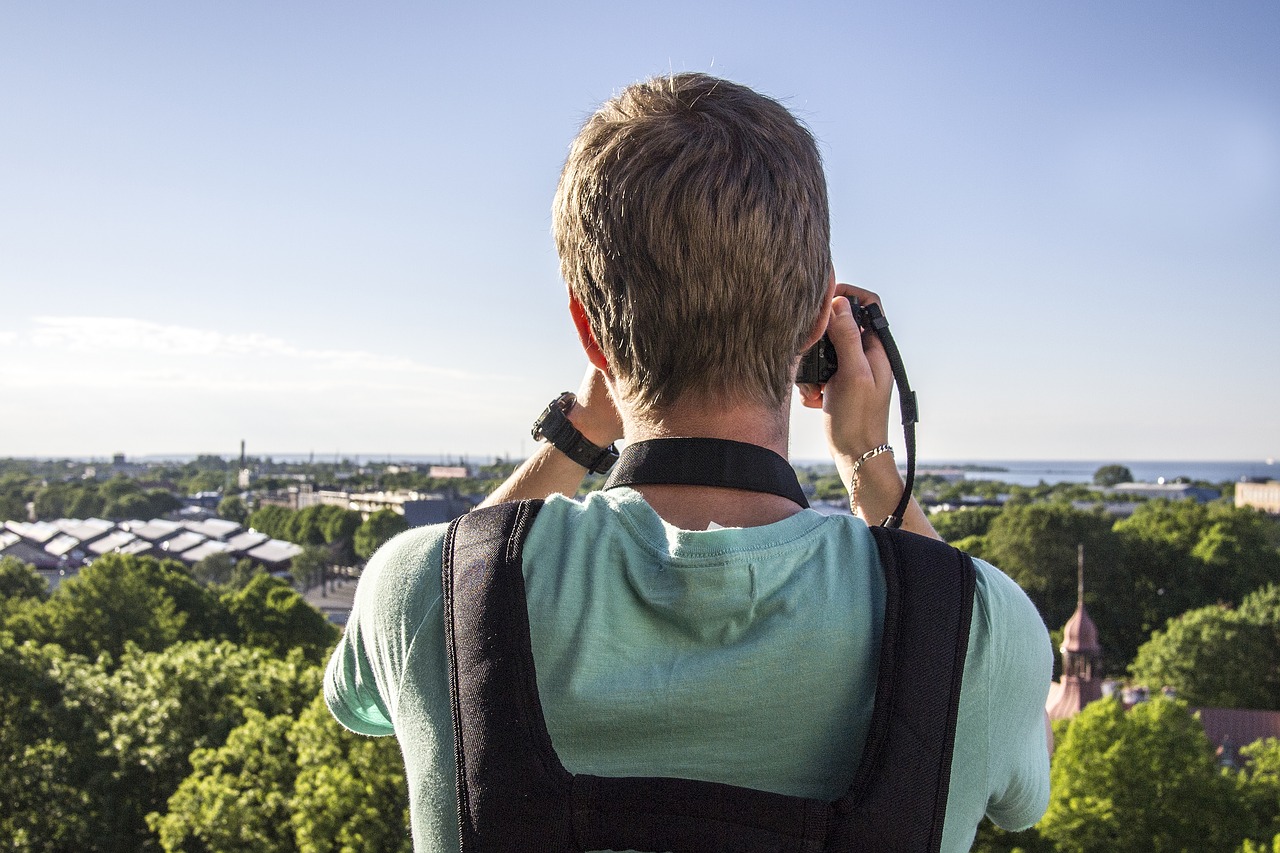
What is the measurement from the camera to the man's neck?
1286 mm

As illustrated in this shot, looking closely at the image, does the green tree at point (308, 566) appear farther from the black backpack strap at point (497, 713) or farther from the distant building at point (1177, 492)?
the distant building at point (1177, 492)

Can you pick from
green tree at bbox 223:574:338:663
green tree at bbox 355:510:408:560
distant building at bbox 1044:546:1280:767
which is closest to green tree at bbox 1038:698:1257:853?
distant building at bbox 1044:546:1280:767

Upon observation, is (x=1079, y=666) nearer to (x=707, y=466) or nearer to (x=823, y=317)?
(x=823, y=317)

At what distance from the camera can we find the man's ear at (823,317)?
4.55 ft

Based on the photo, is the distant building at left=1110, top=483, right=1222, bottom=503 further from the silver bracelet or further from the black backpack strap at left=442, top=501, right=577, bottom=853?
the black backpack strap at left=442, top=501, right=577, bottom=853

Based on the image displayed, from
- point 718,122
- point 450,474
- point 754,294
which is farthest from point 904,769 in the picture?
point 450,474

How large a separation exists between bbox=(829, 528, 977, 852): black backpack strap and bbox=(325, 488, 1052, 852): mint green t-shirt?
34 mm

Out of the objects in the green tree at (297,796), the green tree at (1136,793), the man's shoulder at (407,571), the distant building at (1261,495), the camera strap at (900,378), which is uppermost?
the camera strap at (900,378)

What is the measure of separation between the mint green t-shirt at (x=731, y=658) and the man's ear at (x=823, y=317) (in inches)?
11.2

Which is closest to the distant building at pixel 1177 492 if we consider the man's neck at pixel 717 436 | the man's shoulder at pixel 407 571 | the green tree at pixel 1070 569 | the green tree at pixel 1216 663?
the green tree at pixel 1070 569

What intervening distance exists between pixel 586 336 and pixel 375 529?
7004 cm

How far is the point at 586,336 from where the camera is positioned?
142 cm

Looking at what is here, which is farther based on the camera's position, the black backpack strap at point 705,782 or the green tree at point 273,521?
the green tree at point 273,521

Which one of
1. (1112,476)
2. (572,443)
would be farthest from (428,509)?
(1112,476)
